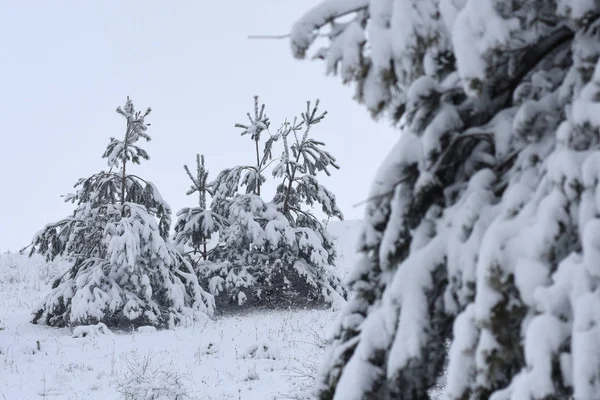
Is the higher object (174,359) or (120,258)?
(120,258)

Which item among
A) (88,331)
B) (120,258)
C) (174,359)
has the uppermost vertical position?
(120,258)

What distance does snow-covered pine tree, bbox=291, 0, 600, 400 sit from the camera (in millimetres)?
1905

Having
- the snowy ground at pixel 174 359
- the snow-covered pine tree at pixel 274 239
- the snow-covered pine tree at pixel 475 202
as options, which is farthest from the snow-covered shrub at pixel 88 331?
the snow-covered pine tree at pixel 475 202

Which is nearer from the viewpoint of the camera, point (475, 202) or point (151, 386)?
point (475, 202)

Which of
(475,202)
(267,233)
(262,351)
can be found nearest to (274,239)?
Answer: (267,233)

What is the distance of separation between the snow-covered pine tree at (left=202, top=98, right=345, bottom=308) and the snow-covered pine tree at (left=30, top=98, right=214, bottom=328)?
1129 mm

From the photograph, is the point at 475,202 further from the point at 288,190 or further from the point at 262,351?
the point at 288,190

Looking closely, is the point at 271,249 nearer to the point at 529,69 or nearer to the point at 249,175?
the point at 249,175

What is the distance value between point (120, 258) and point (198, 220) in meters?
2.98

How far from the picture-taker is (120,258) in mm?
11477

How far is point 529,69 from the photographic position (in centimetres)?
244

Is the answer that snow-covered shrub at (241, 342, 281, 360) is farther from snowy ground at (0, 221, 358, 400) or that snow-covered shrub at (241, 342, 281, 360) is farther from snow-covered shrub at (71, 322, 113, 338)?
snow-covered shrub at (71, 322, 113, 338)

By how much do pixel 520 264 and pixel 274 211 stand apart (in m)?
12.2

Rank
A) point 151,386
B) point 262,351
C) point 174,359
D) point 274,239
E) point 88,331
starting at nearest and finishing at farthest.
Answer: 1. point 151,386
2. point 174,359
3. point 262,351
4. point 88,331
5. point 274,239
